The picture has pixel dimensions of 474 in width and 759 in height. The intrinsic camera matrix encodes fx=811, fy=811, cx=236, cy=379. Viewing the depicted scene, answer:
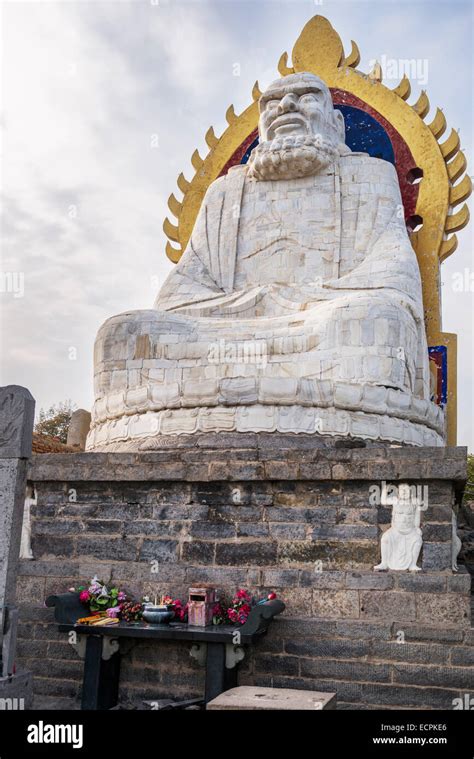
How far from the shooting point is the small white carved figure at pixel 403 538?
578cm

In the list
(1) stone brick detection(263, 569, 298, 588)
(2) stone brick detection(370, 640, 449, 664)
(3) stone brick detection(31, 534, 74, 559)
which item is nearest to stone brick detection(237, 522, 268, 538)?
(1) stone brick detection(263, 569, 298, 588)

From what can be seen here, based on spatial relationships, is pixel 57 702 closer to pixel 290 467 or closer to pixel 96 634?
pixel 96 634

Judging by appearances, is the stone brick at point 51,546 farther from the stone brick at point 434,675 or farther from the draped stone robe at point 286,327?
the stone brick at point 434,675

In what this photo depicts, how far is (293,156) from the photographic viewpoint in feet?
34.1

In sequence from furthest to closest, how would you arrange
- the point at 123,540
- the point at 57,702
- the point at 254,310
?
1. the point at 254,310
2. the point at 123,540
3. the point at 57,702

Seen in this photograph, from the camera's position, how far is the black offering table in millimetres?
Answer: 5438

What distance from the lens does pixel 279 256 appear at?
1034 cm

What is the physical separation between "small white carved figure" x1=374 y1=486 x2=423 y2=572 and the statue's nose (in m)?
6.37

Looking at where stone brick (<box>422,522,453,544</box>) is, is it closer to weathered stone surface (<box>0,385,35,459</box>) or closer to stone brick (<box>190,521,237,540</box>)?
stone brick (<box>190,521,237,540</box>)

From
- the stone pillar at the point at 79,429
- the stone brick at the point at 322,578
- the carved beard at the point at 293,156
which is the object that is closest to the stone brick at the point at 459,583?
the stone brick at the point at 322,578

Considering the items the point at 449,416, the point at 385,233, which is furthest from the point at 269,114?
the point at 449,416

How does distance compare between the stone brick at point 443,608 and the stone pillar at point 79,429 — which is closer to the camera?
the stone brick at point 443,608

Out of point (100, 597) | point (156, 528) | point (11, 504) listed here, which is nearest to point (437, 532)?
point (156, 528)

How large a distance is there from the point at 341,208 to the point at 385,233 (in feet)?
2.46
